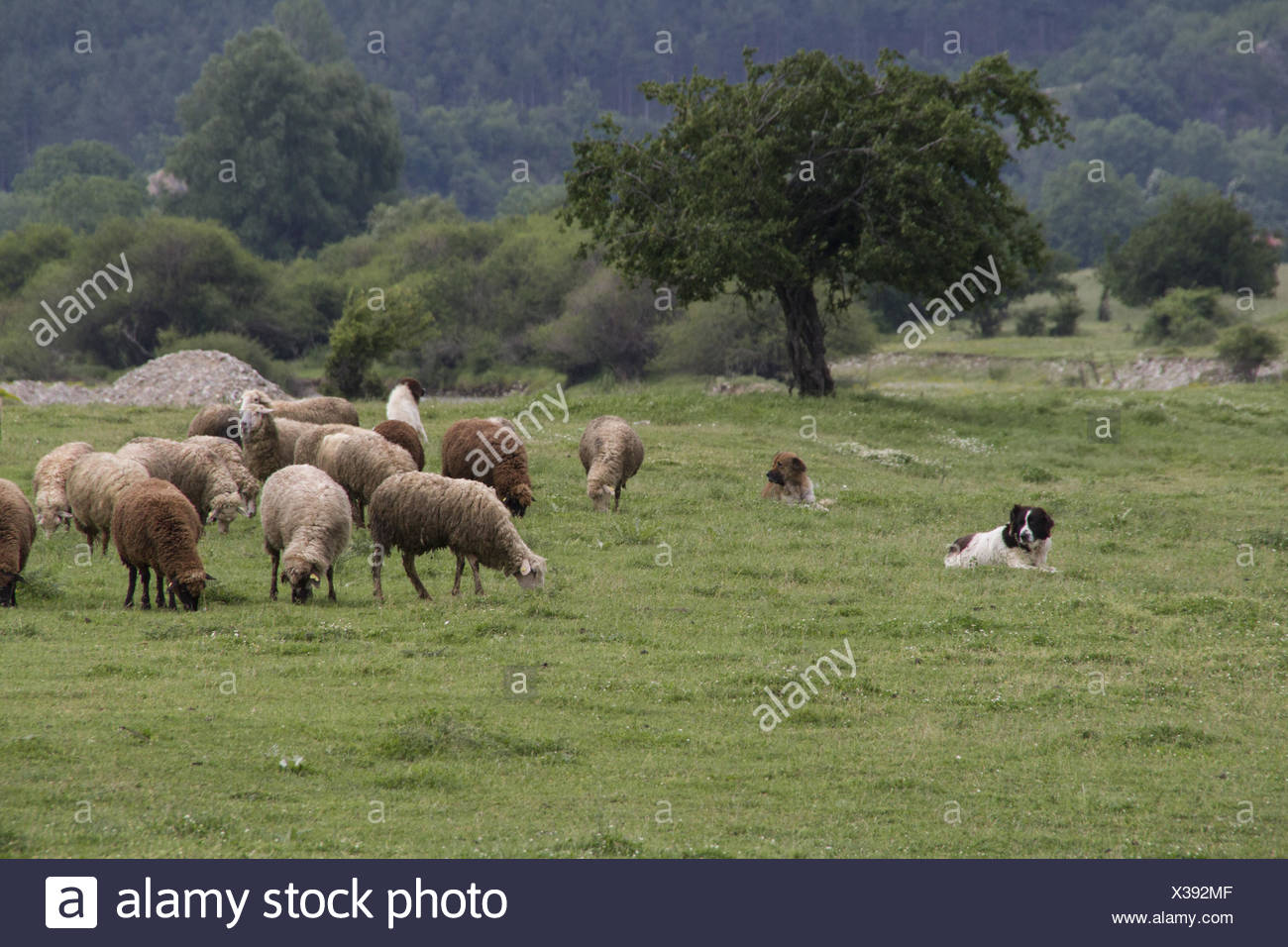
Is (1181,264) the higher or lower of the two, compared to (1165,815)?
higher

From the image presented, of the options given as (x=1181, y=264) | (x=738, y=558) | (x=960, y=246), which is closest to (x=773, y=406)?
(x=960, y=246)

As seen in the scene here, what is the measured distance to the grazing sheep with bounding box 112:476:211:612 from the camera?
14.6 m

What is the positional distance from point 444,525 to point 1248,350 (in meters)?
48.5

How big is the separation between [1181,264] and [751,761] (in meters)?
72.8

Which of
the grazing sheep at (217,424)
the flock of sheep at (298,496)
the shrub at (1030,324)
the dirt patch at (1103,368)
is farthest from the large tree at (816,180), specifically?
the shrub at (1030,324)

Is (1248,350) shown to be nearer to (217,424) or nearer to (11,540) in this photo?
(217,424)

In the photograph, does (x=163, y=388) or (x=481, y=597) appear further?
(x=163, y=388)

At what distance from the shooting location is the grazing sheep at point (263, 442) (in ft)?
65.9

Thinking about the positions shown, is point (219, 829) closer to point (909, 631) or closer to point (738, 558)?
point (909, 631)

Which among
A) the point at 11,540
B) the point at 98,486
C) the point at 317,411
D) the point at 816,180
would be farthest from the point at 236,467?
the point at 816,180

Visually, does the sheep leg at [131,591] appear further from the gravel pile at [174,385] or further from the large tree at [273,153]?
the large tree at [273,153]

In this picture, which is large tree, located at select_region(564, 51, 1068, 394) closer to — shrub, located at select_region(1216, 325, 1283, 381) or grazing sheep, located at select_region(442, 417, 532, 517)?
grazing sheep, located at select_region(442, 417, 532, 517)

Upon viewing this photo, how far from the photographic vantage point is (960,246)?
104ft

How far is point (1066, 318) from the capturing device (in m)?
75.6
